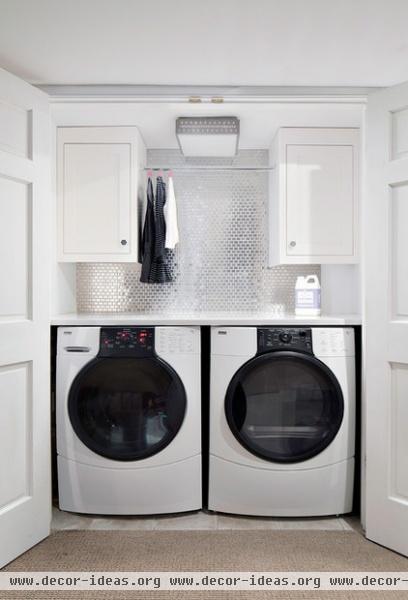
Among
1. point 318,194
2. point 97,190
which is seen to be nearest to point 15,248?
point 97,190

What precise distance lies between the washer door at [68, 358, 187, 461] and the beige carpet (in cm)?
43

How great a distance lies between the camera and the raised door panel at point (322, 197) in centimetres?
248

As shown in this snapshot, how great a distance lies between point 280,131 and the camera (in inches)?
97.6

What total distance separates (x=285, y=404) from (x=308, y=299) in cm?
67

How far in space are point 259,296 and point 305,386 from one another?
2.77 feet

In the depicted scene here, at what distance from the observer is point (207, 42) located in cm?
173

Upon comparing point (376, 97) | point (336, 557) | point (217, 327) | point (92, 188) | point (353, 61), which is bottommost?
point (336, 557)

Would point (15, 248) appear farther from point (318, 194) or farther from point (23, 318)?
point (318, 194)

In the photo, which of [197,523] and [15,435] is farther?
[197,523]

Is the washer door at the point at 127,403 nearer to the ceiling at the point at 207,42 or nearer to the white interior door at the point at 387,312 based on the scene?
the white interior door at the point at 387,312

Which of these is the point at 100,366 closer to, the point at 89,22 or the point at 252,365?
the point at 252,365

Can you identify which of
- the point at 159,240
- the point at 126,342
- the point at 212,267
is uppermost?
the point at 159,240

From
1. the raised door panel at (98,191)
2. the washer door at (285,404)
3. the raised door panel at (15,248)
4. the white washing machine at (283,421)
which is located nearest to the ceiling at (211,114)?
the raised door panel at (98,191)

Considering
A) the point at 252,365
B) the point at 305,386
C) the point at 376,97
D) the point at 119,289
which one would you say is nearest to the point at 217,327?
the point at 252,365
